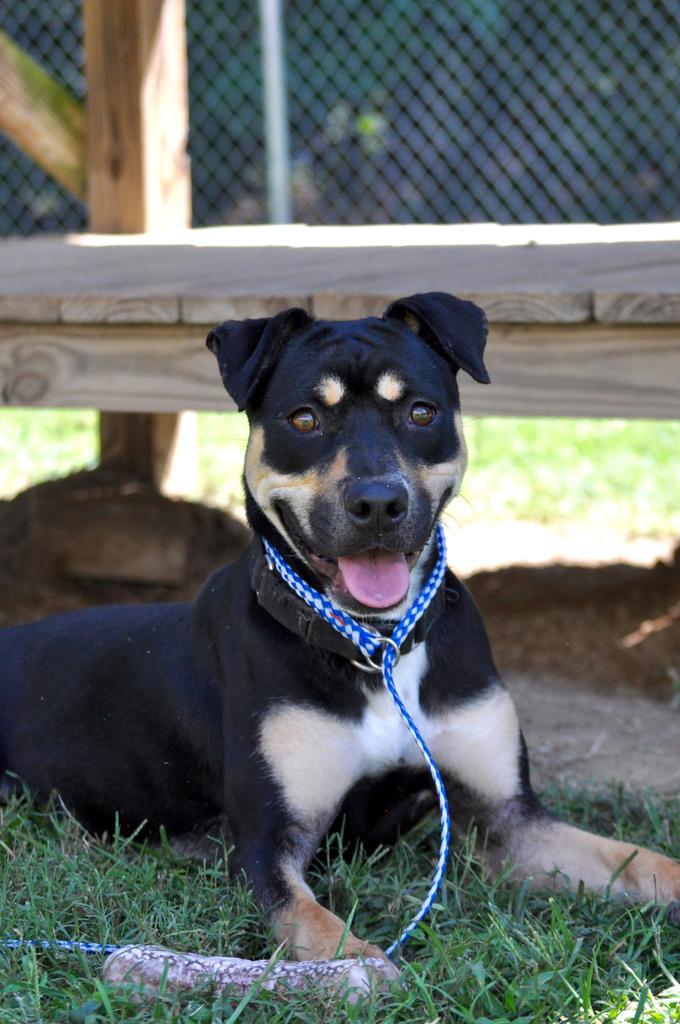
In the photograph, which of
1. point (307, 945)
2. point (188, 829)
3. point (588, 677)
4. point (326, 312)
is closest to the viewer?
point (307, 945)

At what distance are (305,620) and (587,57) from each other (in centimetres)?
773

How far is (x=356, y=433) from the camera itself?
3326 mm

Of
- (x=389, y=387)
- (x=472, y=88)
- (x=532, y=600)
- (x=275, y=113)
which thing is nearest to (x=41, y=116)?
(x=275, y=113)

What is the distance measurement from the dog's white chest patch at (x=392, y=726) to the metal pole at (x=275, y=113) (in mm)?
5354

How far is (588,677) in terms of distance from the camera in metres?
5.50

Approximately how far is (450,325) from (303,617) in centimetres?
80

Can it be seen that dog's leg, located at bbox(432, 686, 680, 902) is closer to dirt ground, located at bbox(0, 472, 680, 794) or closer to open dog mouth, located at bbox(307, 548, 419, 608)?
open dog mouth, located at bbox(307, 548, 419, 608)

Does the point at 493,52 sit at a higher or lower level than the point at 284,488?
higher

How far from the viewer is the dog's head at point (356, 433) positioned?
10.6ft

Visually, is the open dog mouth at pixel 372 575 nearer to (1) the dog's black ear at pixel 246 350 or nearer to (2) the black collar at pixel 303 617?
(2) the black collar at pixel 303 617

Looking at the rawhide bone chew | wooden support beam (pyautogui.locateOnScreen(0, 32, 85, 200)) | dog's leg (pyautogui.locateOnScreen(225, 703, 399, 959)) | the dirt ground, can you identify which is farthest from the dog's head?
wooden support beam (pyautogui.locateOnScreen(0, 32, 85, 200))

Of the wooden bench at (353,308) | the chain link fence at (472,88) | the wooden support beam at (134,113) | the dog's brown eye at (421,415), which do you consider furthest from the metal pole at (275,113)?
the dog's brown eye at (421,415)

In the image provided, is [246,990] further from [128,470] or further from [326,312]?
[128,470]

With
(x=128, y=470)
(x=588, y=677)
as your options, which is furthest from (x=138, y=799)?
(x=128, y=470)
